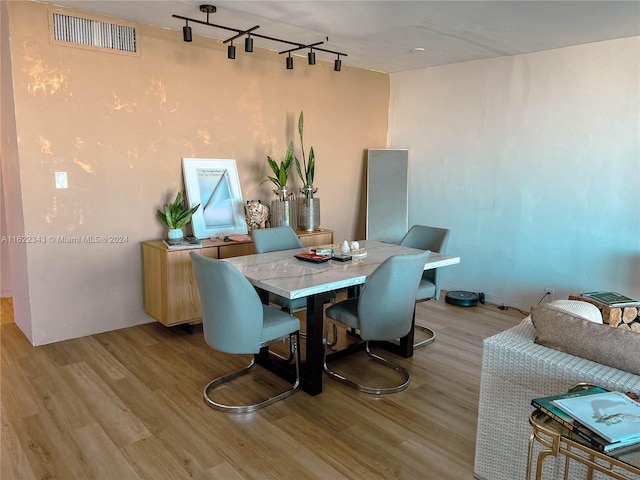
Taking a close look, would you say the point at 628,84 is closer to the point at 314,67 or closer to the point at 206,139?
the point at 314,67

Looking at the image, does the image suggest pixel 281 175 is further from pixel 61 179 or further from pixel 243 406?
pixel 243 406

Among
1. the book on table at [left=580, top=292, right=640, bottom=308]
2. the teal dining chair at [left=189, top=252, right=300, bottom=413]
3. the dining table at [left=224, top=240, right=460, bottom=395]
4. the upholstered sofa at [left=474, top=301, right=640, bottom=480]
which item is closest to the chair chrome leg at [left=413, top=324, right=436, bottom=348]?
the dining table at [left=224, top=240, right=460, bottom=395]

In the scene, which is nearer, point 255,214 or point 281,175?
point 255,214

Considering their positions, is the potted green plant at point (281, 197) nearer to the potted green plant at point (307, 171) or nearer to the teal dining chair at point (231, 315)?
the potted green plant at point (307, 171)

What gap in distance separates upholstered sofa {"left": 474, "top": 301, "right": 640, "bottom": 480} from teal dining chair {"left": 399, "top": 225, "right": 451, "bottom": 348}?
1.36 m

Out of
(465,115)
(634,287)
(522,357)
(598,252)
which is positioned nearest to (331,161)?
(465,115)

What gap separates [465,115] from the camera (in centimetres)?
499

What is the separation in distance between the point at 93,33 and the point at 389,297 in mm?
2871

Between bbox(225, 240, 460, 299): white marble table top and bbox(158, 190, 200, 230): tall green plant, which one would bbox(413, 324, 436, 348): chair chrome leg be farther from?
bbox(158, 190, 200, 230): tall green plant

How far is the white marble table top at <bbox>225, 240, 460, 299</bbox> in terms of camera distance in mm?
2619

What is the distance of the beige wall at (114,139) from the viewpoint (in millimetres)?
3430

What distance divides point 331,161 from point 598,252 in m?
2.72

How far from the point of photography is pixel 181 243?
3.82 m

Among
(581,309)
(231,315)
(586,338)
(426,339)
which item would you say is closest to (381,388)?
(426,339)
